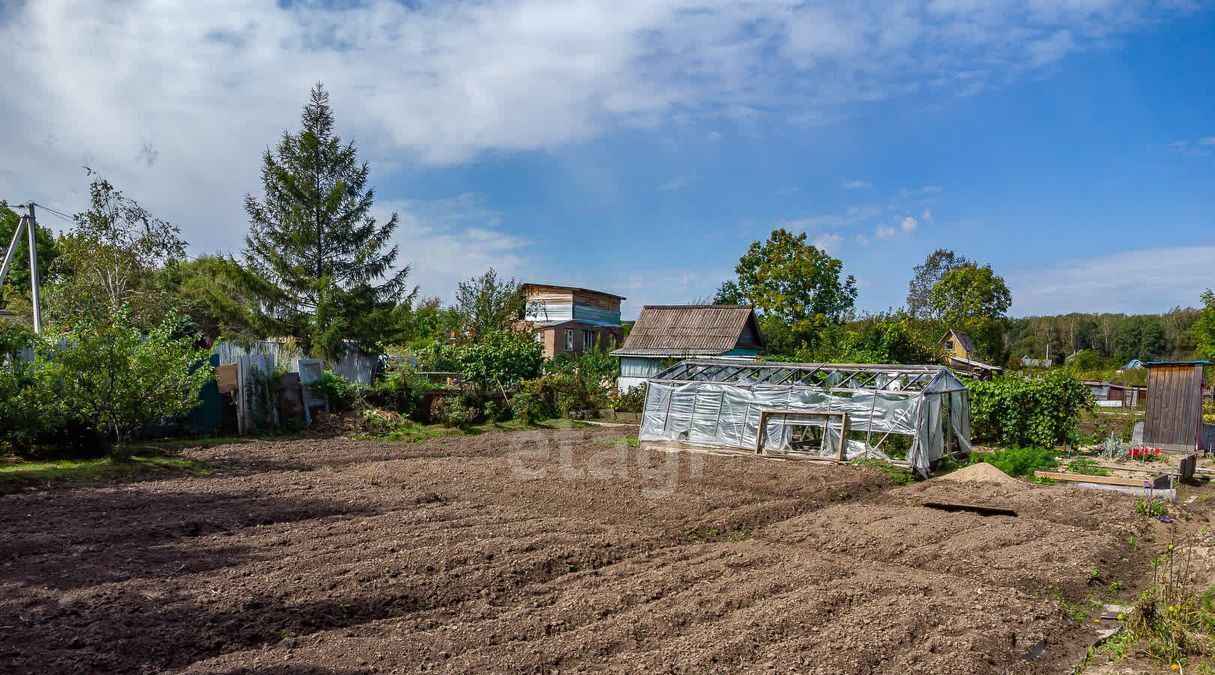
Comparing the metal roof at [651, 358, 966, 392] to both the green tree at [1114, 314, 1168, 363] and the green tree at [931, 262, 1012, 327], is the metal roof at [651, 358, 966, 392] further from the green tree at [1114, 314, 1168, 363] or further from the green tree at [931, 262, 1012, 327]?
the green tree at [1114, 314, 1168, 363]

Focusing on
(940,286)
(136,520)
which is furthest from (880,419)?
(940,286)

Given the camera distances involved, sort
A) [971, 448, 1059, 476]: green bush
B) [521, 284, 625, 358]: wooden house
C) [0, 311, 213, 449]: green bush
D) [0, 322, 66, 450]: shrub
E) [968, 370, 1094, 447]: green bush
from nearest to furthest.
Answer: [0, 322, 66, 450]: shrub < [0, 311, 213, 449]: green bush < [971, 448, 1059, 476]: green bush < [968, 370, 1094, 447]: green bush < [521, 284, 625, 358]: wooden house

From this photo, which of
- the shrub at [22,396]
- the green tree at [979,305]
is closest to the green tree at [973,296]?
the green tree at [979,305]

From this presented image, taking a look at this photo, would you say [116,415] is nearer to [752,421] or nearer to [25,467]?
[25,467]

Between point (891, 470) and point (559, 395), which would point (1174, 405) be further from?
point (559, 395)

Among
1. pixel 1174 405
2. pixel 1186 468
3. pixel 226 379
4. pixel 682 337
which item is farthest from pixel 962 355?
pixel 226 379

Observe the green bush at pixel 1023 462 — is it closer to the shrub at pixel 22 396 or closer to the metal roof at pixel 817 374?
the metal roof at pixel 817 374

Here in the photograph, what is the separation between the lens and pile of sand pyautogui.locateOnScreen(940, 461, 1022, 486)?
525 inches

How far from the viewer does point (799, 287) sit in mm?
37625

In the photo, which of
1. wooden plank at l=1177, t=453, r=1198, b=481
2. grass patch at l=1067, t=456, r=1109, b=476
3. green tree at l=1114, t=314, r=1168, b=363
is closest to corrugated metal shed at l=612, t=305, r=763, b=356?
grass patch at l=1067, t=456, r=1109, b=476

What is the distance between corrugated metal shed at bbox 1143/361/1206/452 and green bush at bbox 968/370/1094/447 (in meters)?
1.42

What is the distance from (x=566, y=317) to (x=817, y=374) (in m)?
23.4

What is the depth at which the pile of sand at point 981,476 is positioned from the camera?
13336mm

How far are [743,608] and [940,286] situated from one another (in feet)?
138
